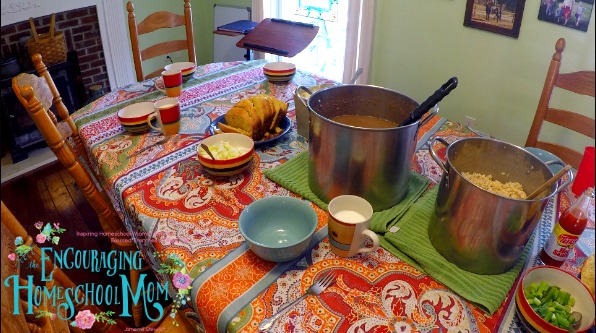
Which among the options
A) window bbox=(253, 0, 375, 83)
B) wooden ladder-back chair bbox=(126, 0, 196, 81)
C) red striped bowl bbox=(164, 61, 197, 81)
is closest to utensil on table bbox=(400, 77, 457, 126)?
red striped bowl bbox=(164, 61, 197, 81)

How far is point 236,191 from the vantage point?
1.07 m

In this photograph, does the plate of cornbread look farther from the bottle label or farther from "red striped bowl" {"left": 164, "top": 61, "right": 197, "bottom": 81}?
the bottle label

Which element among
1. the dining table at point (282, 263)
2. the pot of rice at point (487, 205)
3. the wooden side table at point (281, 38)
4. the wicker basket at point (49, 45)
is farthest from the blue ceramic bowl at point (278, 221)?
the wicker basket at point (49, 45)

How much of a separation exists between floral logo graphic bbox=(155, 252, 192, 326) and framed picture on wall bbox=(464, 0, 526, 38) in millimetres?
1735

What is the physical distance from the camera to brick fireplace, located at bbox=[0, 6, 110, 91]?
2387 mm

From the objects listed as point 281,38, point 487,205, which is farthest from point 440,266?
point 281,38

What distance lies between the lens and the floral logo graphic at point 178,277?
82 cm

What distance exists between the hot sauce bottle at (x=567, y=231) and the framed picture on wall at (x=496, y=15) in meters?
1.31

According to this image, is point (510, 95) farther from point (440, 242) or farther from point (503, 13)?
point (440, 242)

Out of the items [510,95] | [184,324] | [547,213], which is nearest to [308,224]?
[184,324]

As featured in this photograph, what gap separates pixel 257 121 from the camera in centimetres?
123

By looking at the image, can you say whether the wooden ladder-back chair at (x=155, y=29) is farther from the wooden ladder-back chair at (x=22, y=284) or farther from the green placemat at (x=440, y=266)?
the green placemat at (x=440, y=266)

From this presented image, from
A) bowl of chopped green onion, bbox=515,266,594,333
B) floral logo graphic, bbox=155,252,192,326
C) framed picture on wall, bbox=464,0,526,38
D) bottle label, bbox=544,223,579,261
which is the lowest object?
floral logo graphic, bbox=155,252,192,326

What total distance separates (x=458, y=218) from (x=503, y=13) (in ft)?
4.76
